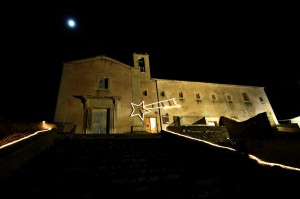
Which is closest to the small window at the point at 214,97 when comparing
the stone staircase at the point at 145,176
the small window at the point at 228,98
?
the small window at the point at 228,98

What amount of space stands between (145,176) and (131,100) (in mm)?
11791

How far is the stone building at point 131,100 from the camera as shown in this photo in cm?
1424

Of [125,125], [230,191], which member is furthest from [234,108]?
[230,191]

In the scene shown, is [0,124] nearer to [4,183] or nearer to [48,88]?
[4,183]

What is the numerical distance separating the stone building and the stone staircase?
25.3ft

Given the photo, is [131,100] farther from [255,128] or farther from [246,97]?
[246,97]

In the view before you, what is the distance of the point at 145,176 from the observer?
14.4 feet

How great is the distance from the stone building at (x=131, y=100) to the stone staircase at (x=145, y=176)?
25.3 feet

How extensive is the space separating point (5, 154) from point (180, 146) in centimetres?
600

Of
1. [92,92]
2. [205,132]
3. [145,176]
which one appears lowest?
[145,176]

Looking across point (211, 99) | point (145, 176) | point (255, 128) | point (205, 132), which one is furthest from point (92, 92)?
point (211, 99)

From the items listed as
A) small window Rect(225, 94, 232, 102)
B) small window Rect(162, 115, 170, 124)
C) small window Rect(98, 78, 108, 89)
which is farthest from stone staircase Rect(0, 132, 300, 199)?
small window Rect(225, 94, 232, 102)

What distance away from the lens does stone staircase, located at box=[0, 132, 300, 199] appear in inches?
138

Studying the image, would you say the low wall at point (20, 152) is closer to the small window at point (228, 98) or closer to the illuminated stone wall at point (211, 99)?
the illuminated stone wall at point (211, 99)
